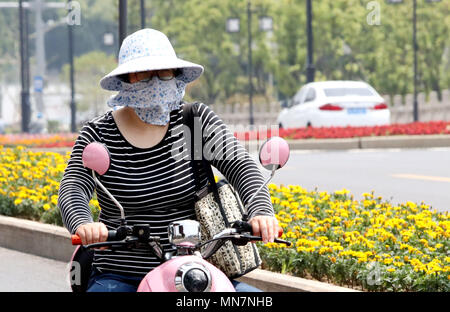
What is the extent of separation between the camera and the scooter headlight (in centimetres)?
286

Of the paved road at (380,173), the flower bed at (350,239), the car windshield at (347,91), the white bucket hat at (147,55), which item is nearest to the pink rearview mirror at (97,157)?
the white bucket hat at (147,55)

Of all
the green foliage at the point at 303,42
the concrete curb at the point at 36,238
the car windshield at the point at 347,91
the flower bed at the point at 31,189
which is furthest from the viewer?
the green foliage at the point at 303,42

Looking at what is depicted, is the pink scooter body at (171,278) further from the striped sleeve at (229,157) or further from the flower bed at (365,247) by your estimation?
the flower bed at (365,247)

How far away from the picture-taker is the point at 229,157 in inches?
145

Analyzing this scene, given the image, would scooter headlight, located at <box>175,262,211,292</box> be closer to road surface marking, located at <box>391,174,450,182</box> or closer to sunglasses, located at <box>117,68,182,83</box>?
sunglasses, located at <box>117,68,182,83</box>

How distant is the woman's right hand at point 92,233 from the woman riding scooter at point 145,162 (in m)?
0.26

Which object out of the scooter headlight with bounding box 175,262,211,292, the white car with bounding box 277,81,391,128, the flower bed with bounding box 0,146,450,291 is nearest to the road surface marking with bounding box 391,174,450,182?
the flower bed with bounding box 0,146,450,291

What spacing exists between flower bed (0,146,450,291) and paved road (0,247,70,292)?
691 millimetres

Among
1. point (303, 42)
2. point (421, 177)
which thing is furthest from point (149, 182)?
point (303, 42)

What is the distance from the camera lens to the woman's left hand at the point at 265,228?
324 cm

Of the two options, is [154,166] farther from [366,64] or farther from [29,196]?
[366,64]

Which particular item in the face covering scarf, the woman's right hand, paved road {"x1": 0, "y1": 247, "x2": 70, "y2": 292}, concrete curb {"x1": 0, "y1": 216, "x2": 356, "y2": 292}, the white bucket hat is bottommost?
paved road {"x1": 0, "y1": 247, "x2": 70, "y2": 292}
